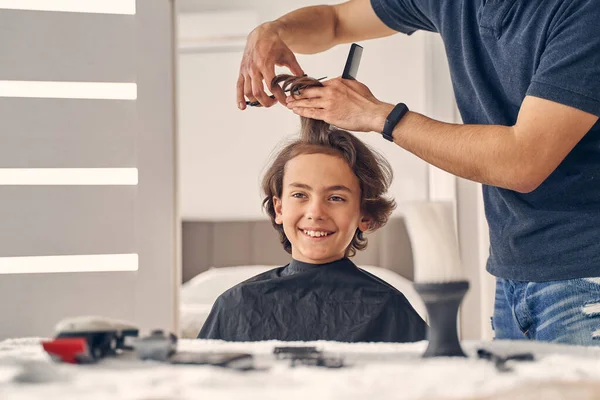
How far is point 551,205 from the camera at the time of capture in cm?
151

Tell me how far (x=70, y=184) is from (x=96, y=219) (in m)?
0.12

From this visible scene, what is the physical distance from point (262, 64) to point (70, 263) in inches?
29.9

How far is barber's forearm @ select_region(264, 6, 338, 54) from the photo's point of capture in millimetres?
1807

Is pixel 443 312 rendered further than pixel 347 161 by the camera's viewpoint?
No

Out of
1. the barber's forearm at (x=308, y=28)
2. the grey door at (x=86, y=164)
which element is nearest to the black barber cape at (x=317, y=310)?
the grey door at (x=86, y=164)

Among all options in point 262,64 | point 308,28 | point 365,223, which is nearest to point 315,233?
point 365,223

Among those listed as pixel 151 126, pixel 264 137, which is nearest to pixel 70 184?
pixel 151 126

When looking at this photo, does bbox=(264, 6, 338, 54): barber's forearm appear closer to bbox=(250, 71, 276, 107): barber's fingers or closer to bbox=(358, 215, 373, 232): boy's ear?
bbox=(250, 71, 276, 107): barber's fingers

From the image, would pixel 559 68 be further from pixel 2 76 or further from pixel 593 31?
pixel 2 76

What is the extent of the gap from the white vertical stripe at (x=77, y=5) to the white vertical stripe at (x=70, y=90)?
202mm

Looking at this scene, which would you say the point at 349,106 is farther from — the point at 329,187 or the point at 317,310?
the point at 317,310

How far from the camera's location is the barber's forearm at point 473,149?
1.41m

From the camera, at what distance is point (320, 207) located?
1775mm

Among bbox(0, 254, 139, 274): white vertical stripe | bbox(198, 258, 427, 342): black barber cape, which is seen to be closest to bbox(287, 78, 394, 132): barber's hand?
bbox(198, 258, 427, 342): black barber cape
